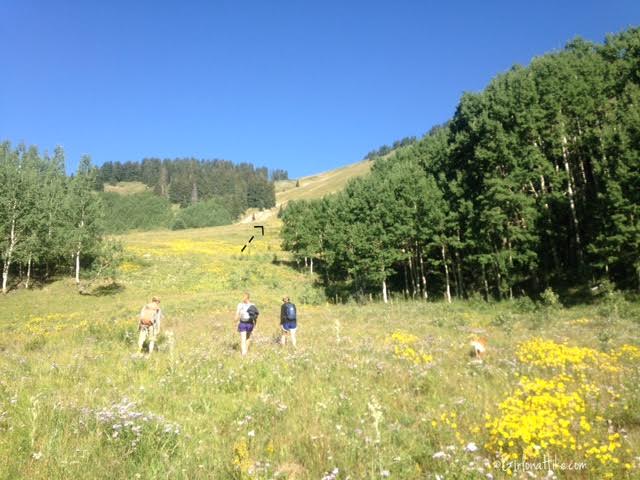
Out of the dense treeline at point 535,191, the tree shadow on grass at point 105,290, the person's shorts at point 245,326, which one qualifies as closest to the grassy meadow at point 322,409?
the person's shorts at point 245,326

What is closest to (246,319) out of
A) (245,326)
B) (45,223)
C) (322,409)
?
(245,326)

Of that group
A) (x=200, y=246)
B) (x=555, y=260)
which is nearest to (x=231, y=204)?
(x=200, y=246)

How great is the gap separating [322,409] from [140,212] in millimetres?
153556

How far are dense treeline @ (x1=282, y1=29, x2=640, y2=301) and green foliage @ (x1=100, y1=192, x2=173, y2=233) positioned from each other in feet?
376

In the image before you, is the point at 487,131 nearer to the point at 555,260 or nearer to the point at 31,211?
the point at 555,260

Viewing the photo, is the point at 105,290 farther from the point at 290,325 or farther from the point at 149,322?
the point at 290,325

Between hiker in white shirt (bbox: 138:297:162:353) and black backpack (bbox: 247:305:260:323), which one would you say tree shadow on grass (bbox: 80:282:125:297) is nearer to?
hiker in white shirt (bbox: 138:297:162:353)

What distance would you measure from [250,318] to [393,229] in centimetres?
2838

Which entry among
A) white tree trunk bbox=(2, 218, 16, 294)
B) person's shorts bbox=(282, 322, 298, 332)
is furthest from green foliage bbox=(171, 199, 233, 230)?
person's shorts bbox=(282, 322, 298, 332)

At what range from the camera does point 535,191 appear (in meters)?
36.4

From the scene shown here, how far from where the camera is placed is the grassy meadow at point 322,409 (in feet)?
15.6

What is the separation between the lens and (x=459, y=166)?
42.8 metres

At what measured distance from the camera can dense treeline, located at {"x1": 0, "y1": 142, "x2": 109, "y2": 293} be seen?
43.1m

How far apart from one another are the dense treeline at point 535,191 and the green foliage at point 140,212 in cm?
11447
